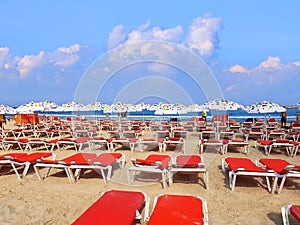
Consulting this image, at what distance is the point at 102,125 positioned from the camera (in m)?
12.3

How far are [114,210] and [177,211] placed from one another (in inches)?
27.1

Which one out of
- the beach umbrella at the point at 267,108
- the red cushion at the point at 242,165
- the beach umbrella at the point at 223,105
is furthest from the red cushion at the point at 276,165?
the beach umbrella at the point at 223,105

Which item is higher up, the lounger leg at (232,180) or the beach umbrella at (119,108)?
the beach umbrella at (119,108)

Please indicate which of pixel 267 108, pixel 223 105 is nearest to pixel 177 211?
pixel 267 108

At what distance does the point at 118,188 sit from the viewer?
13.0 ft

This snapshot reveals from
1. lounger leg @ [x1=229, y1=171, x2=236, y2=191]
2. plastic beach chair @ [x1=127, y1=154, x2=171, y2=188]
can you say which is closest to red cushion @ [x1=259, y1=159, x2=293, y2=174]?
lounger leg @ [x1=229, y1=171, x2=236, y2=191]

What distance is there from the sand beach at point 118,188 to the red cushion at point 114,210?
22.1 inches

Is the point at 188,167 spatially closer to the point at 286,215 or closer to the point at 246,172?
the point at 246,172

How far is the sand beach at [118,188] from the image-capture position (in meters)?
2.90

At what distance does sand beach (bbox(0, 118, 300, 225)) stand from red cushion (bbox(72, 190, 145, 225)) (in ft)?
1.84

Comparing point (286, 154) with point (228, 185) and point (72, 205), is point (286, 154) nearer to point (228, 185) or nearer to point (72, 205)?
point (228, 185)

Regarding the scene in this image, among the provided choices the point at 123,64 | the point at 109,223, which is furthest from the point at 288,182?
the point at 123,64

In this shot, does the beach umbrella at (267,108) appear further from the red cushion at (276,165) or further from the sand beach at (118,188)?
the red cushion at (276,165)

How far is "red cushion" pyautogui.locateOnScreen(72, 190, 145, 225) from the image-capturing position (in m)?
2.19
